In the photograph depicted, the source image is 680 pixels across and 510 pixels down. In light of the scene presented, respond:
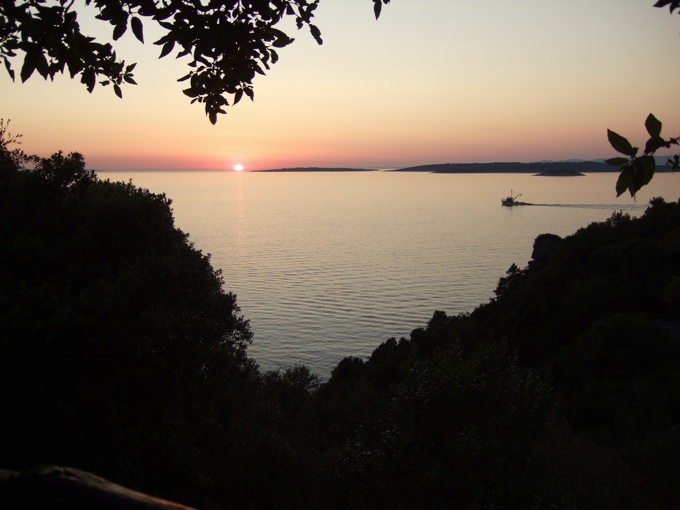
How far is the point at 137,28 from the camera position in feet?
15.0

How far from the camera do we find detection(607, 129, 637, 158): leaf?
102 inches

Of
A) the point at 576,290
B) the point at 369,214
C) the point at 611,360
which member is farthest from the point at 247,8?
the point at 369,214

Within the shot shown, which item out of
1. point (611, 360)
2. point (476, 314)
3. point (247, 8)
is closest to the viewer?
point (247, 8)

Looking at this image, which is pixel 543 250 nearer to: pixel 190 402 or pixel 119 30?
pixel 190 402

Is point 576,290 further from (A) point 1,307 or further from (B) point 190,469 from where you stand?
(A) point 1,307

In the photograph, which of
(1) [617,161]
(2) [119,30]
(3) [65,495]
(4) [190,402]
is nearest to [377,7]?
(2) [119,30]

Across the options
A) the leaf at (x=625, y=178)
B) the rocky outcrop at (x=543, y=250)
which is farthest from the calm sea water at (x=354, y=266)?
the leaf at (x=625, y=178)

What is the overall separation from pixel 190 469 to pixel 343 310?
42093mm

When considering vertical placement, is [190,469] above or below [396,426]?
below

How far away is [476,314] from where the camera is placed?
4606 cm

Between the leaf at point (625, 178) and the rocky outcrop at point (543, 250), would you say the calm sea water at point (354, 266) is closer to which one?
the rocky outcrop at point (543, 250)

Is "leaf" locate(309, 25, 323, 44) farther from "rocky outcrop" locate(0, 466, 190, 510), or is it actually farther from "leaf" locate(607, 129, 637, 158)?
"rocky outcrop" locate(0, 466, 190, 510)

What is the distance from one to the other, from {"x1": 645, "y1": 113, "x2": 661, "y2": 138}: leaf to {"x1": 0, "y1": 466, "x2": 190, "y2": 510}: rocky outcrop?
2455 millimetres

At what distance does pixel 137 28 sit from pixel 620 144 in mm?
3707
